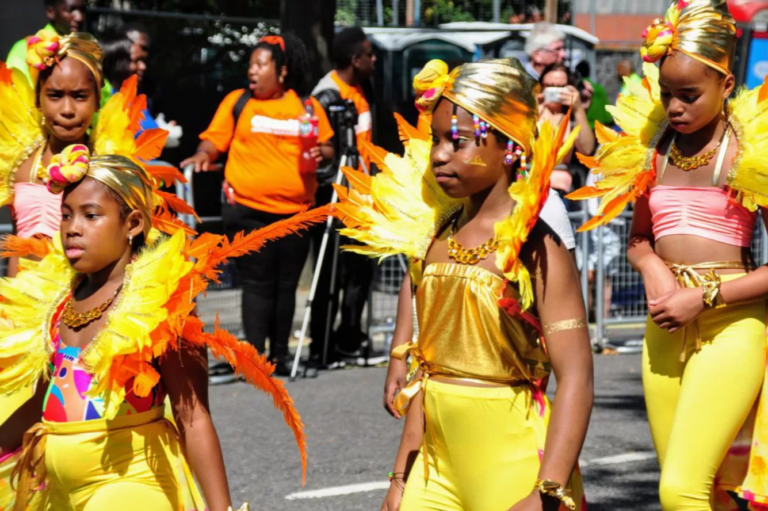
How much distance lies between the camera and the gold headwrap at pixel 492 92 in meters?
3.35

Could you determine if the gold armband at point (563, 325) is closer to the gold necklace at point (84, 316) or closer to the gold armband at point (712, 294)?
the gold armband at point (712, 294)

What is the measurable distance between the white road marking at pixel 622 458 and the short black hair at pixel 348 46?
12.3 feet

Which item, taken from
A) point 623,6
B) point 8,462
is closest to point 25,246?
point 8,462

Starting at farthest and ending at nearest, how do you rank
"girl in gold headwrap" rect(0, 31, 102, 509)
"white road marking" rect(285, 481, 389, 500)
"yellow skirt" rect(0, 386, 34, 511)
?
"white road marking" rect(285, 481, 389, 500)
"girl in gold headwrap" rect(0, 31, 102, 509)
"yellow skirt" rect(0, 386, 34, 511)

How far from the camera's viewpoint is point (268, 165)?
8.37 meters

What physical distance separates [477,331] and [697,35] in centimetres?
153

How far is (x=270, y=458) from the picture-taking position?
21.6 ft

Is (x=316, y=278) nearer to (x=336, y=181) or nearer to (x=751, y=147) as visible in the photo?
(x=336, y=181)

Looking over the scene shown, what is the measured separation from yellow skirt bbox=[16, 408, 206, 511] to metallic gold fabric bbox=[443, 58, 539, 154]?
1265 mm

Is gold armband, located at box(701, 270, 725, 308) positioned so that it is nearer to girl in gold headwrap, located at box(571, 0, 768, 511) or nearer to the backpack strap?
girl in gold headwrap, located at box(571, 0, 768, 511)

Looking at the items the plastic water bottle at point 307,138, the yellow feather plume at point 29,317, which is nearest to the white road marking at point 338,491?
the yellow feather plume at point 29,317

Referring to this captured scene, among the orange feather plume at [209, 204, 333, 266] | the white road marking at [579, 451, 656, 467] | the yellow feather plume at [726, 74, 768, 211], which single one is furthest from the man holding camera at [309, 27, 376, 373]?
the orange feather plume at [209, 204, 333, 266]

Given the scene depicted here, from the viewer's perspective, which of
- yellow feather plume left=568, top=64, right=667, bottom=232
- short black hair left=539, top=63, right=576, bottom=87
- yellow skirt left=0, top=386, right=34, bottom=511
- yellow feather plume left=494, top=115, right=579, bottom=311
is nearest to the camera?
yellow feather plume left=494, top=115, right=579, bottom=311

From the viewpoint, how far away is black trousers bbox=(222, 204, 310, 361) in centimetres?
848
